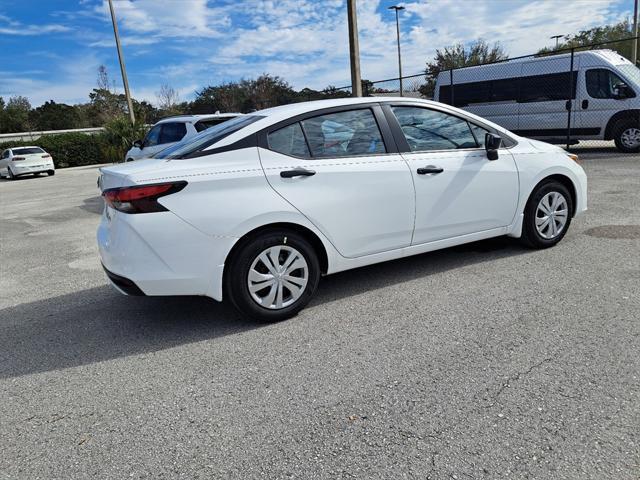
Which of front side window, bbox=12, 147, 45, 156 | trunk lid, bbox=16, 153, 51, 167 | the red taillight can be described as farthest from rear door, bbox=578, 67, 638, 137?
front side window, bbox=12, 147, 45, 156

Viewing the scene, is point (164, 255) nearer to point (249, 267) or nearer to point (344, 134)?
point (249, 267)

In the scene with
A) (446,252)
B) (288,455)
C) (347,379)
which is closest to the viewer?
(288,455)

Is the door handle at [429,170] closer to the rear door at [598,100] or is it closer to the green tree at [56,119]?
the rear door at [598,100]

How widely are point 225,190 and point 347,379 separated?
1496 millimetres

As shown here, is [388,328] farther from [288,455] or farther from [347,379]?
[288,455]

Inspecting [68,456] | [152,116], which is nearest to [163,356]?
[68,456]

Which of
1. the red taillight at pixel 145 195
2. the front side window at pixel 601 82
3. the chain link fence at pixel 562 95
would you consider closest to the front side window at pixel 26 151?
the chain link fence at pixel 562 95

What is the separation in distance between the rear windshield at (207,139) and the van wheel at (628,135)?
38.1 feet

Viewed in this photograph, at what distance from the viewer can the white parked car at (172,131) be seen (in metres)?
9.72

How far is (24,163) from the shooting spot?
2223cm

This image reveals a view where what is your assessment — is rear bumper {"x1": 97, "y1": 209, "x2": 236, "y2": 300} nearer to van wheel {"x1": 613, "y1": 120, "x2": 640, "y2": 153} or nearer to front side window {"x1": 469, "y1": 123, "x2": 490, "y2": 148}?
→ front side window {"x1": 469, "y1": 123, "x2": 490, "y2": 148}

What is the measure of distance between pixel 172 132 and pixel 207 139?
676cm

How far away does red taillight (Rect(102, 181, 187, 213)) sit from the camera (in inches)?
130

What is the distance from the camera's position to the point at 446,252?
5270mm
